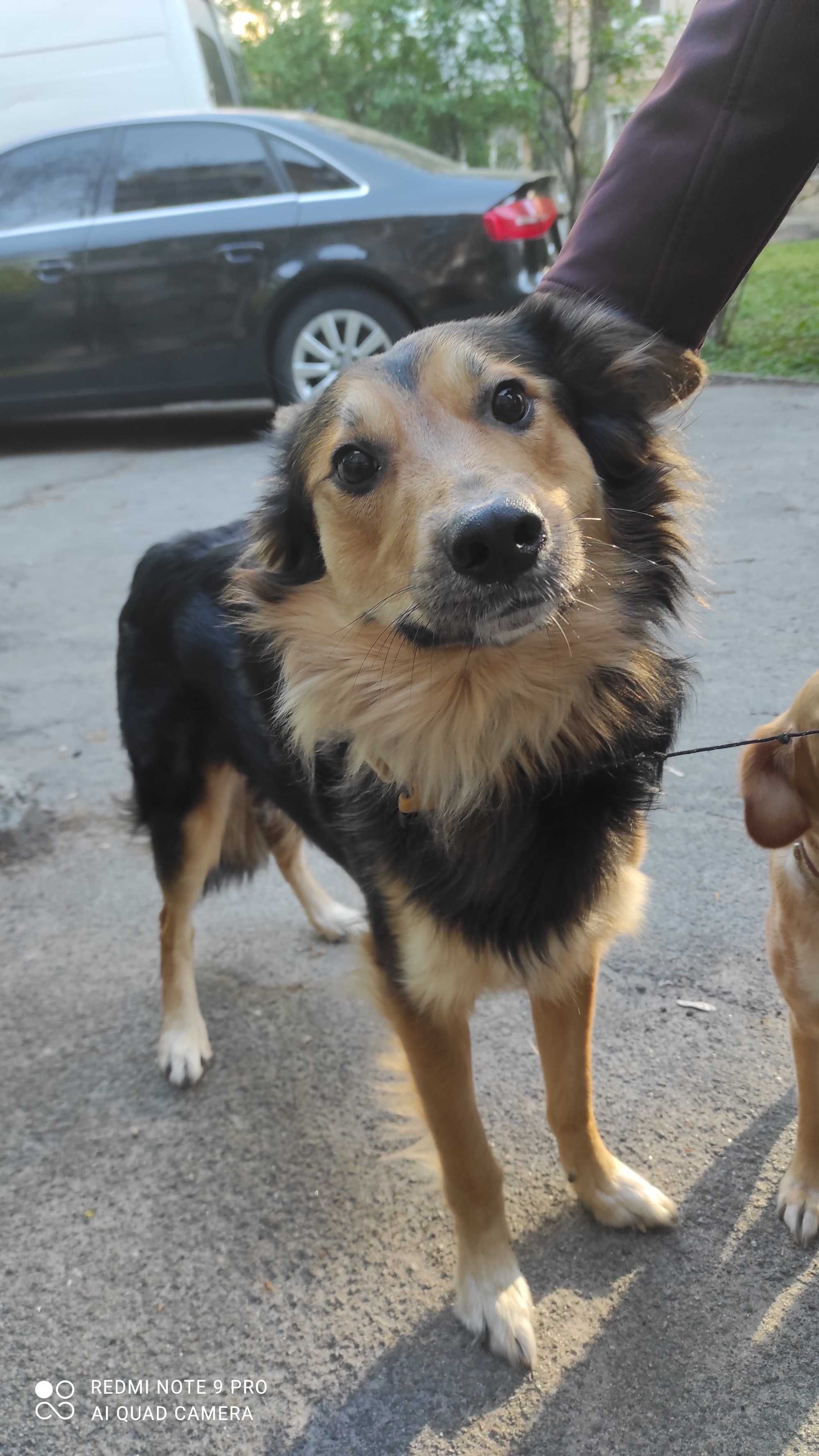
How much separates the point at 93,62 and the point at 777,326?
6635mm

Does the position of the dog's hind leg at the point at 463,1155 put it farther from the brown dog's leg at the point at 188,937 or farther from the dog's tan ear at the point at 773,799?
the brown dog's leg at the point at 188,937

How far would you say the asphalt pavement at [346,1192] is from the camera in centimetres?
170

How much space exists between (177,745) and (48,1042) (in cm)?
84

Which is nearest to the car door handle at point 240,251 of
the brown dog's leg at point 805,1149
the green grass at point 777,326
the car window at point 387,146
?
the car window at point 387,146

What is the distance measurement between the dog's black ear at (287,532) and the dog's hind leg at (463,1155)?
0.80 meters

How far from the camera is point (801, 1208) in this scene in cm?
188

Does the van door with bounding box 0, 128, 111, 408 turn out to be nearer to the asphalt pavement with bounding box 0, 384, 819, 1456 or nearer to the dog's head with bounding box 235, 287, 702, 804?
the asphalt pavement with bounding box 0, 384, 819, 1456

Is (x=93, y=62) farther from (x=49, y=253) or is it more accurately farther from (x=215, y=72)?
(x=49, y=253)

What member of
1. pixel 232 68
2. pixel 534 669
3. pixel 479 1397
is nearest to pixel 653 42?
pixel 232 68

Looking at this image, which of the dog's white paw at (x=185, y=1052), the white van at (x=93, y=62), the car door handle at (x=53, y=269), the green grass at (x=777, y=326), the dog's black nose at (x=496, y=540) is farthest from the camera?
the white van at (x=93, y=62)

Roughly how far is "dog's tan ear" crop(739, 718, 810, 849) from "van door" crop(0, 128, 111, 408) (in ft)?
22.1

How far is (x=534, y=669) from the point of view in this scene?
5.75 ft

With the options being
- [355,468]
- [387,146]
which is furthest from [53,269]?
[355,468]

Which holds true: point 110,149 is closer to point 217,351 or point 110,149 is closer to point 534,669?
point 217,351
